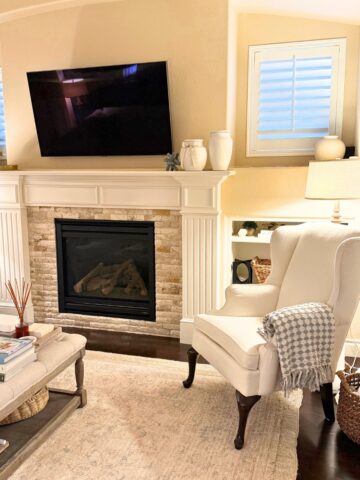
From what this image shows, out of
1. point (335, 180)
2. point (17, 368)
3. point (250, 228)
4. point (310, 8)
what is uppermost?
point (310, 8)

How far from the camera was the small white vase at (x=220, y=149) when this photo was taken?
10.8ft

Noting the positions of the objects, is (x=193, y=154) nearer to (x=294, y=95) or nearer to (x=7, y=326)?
(x=294, y=95)

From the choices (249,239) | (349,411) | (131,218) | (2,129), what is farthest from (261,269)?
(2,129)

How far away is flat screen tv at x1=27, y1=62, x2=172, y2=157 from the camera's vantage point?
353cm

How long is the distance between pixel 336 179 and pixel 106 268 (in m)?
2.07

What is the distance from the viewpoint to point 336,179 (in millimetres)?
2807

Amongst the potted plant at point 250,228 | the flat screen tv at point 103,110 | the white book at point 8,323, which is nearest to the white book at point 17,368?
the white book at point 8,323

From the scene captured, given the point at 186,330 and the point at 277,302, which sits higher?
the point at 277,302

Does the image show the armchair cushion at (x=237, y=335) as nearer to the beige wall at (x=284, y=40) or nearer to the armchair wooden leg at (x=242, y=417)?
the armchair wooden leg at (x=242, y=417)

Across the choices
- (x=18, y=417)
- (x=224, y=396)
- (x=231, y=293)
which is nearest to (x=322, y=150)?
(x=231, y=293)

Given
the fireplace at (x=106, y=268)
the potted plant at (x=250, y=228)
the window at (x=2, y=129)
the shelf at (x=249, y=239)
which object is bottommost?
the fireplace at (x=106, y=268)

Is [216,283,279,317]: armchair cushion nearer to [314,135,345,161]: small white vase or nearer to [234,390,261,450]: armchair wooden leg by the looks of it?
[234,390,261,450]: armchair wooden leg

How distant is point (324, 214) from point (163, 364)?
5.08 ft

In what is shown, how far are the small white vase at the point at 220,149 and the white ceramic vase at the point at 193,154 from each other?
2.5 inches
